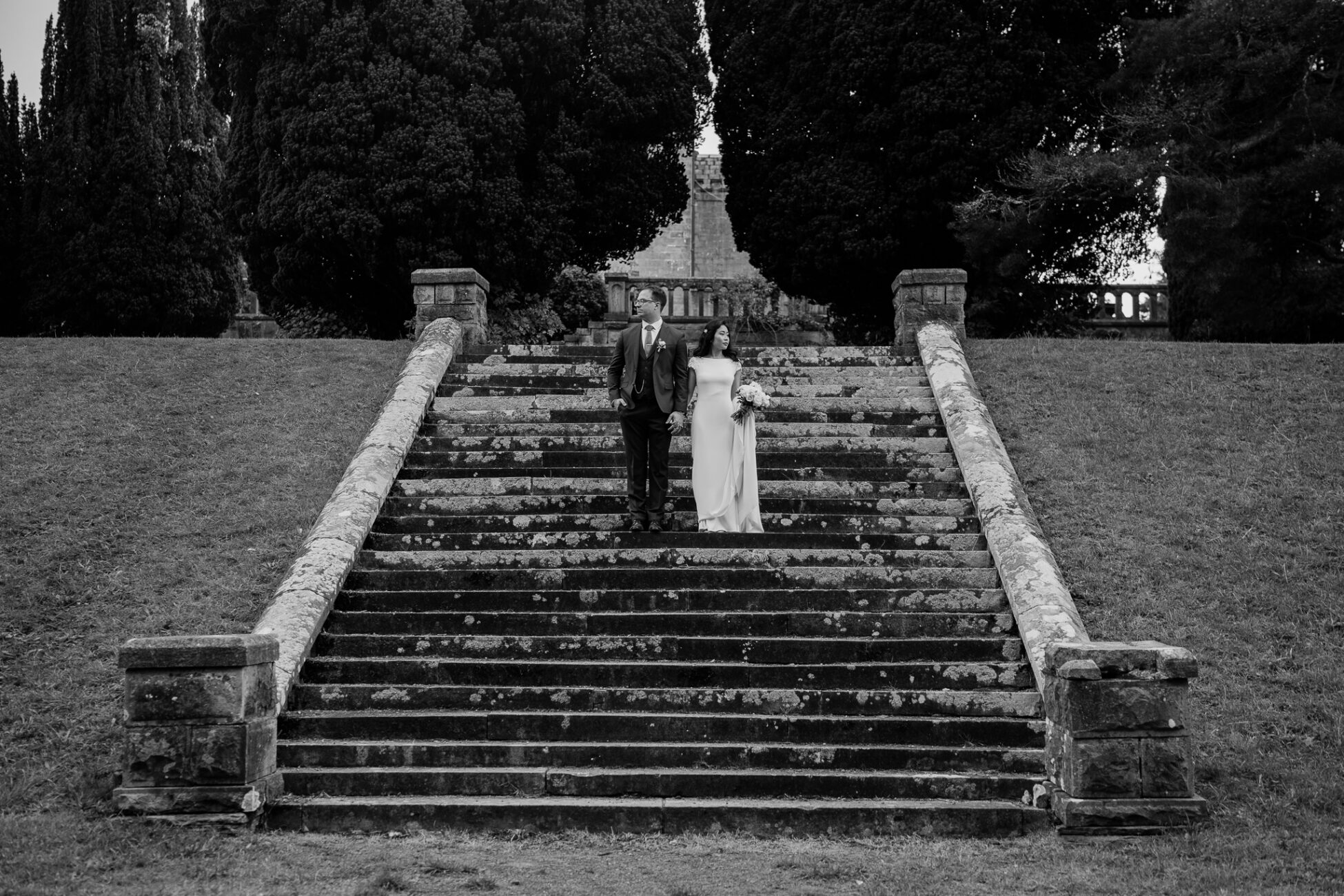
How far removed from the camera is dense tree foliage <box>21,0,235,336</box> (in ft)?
75.4

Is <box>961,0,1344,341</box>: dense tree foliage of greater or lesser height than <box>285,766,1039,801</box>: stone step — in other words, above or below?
above

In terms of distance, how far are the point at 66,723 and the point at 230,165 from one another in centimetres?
1472

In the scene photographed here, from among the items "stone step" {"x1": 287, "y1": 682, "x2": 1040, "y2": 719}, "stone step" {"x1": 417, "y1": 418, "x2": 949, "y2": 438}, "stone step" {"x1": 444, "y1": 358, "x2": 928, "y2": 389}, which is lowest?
"stone step" {"x1": 287, "y1": 682, "x2": 1040, "y2": 719}

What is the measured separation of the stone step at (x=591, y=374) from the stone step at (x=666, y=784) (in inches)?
257

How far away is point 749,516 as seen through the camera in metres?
10.1

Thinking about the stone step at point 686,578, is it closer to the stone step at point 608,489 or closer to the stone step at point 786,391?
the stone step at point 608,489

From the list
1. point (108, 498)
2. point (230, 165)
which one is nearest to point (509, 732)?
point (108, 498)

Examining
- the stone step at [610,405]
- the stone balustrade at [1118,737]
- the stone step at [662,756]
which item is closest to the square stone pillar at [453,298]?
the stone step at [610,405]

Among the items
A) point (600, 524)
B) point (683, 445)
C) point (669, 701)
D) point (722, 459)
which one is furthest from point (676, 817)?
point (683, 445)

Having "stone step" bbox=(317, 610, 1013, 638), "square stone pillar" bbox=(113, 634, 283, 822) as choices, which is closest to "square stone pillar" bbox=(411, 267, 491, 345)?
"stone step" bbox=(317, 610, 1013, 638)

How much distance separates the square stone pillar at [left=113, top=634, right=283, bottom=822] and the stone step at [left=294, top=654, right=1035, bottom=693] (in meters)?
1.29

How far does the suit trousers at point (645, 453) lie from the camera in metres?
10.1

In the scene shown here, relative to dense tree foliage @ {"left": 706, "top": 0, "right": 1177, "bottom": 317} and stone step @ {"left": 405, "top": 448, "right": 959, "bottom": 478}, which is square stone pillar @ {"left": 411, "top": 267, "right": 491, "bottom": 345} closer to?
stone step @ {"left": 405, "top": 448, "right": 959, "bottom": 478}

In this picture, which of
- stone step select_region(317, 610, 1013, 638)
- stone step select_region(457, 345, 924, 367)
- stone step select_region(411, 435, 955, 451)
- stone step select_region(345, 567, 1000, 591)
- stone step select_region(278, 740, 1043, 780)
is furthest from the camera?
stone step select_region(457, 345, 924, 367)
